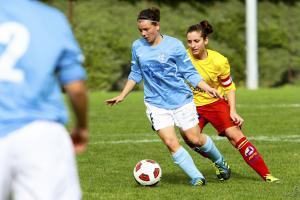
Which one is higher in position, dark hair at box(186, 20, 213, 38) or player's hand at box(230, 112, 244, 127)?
dark hair at box(186, 20, 213, 38)

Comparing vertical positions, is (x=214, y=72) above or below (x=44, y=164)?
below

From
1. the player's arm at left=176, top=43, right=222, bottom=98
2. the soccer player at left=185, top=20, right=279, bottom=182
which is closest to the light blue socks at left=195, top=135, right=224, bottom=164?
the soccer player at left=185, top=20, right=279, bottom=182

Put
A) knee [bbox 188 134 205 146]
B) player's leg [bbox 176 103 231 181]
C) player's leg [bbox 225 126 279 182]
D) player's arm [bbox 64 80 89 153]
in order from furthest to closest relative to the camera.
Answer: player's leg [bbox 225 126 279 182]
knee [bbox 188 134 205 146]
player's leg [bbox 176 103 231 181]
player's arm [bbox 64 80 89 153]

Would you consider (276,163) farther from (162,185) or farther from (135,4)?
(135,4)

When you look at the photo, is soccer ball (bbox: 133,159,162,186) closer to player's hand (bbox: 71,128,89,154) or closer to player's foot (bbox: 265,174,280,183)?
player's foot (bbox: 265,174,280,183)

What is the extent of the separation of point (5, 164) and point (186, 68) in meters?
4.98

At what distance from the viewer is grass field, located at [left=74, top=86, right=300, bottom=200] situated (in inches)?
328

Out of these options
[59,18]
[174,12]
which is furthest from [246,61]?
[59,18]

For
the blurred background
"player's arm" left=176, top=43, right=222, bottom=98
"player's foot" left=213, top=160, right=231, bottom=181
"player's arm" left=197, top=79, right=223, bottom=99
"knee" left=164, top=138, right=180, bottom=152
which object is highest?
"player's arm" left=176, top=43, right=222, bottom=98

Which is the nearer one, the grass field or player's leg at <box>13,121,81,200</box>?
player's leg at <box>13,121,81,200</box>

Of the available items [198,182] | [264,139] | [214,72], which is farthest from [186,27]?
[198,182]

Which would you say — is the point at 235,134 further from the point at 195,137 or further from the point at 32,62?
the point at 32,62

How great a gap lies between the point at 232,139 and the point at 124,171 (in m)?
1.40

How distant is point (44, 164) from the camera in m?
3.91
